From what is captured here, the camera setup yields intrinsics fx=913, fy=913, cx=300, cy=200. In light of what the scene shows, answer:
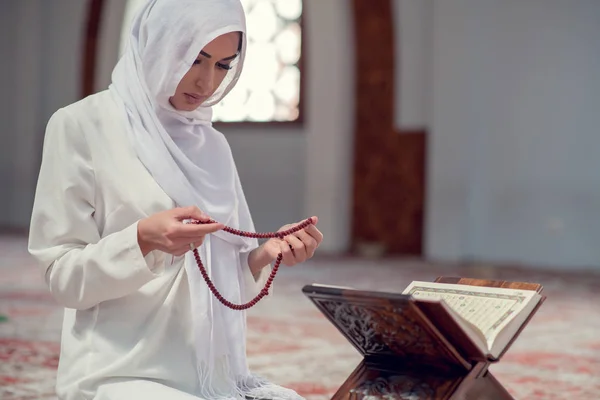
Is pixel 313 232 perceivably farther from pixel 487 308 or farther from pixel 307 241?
pixel 487 308

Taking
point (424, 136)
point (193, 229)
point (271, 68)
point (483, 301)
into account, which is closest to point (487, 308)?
point (483, 301)

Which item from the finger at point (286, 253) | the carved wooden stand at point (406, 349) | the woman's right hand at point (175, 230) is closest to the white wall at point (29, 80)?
the finger at point (286, 253)

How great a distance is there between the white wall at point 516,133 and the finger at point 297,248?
6.79m

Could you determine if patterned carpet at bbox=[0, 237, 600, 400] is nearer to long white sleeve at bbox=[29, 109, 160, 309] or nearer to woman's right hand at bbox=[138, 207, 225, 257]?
long white sleeve at bbox=[29, 109, 160, 309]

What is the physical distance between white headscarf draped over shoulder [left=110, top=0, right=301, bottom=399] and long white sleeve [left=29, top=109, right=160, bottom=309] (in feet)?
0.39

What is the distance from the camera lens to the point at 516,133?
331 inches

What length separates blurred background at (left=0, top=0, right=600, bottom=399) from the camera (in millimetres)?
8164

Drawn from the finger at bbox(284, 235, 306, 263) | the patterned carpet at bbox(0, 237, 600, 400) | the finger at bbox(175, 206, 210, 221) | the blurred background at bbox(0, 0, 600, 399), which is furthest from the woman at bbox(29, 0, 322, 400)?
the blurred background at bbox(0, 0, 600, 399)

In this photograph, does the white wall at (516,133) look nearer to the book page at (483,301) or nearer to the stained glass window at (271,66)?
the stained glass window at (271,66)

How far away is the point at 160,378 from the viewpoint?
5.82ft

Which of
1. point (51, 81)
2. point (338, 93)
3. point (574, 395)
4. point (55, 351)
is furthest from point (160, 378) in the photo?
point (51, 81)

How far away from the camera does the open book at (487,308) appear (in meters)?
1.50

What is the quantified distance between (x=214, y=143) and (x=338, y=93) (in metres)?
7.32

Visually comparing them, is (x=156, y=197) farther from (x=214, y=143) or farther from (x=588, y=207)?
(x=588, y=207)
